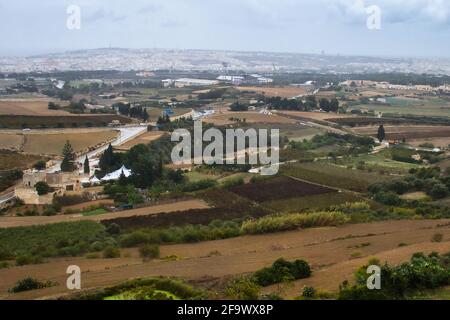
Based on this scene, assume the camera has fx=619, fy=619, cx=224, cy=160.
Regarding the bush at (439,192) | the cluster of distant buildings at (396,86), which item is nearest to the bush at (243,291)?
the bush at (439,192)

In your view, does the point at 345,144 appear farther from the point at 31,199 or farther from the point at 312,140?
the point at 31,199

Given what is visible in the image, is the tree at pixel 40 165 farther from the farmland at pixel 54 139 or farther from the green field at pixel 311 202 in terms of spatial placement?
the green field at pixel 311 202

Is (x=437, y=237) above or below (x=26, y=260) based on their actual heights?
above

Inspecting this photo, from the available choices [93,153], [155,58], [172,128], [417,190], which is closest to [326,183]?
[417,190]

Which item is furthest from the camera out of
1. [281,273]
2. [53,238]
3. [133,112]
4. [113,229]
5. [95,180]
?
[133,112]

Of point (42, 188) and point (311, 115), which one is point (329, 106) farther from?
point (42, 188)

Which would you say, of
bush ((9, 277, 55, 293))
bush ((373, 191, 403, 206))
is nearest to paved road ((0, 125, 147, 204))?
bush ((9, 277, 55, 293))

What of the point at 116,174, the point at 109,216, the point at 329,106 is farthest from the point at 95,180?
the point at 329,106

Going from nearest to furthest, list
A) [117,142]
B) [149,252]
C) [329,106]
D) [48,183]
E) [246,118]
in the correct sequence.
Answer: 1. [149,252]
2. [48,183]
3. [117,142]
4. [246,118]
5. [329,106]
